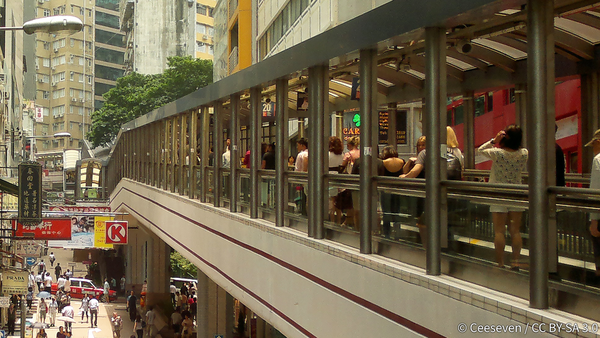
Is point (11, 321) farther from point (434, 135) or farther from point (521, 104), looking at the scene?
point (434, 135)

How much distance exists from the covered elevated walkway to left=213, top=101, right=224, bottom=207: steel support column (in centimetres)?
25

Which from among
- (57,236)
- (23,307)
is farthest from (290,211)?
(23,307)

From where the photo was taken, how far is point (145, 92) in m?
71.0

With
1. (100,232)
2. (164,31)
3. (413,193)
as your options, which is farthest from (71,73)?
(413,193)

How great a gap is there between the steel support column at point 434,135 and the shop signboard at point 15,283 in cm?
1852

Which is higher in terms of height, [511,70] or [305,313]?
[511,70]

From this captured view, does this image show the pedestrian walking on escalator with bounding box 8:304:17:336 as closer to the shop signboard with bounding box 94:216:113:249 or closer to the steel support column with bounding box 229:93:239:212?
the shop signboard with bounding box 94:216:113:249

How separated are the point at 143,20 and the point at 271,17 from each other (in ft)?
181

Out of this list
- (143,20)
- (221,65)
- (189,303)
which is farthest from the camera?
(143,20)

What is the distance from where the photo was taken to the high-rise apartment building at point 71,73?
10406 cm

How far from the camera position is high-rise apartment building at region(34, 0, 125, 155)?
104062mm

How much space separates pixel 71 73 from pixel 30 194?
3544 inches

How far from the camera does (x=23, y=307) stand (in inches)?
916

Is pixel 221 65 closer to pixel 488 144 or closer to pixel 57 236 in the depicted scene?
pixel 57 236
